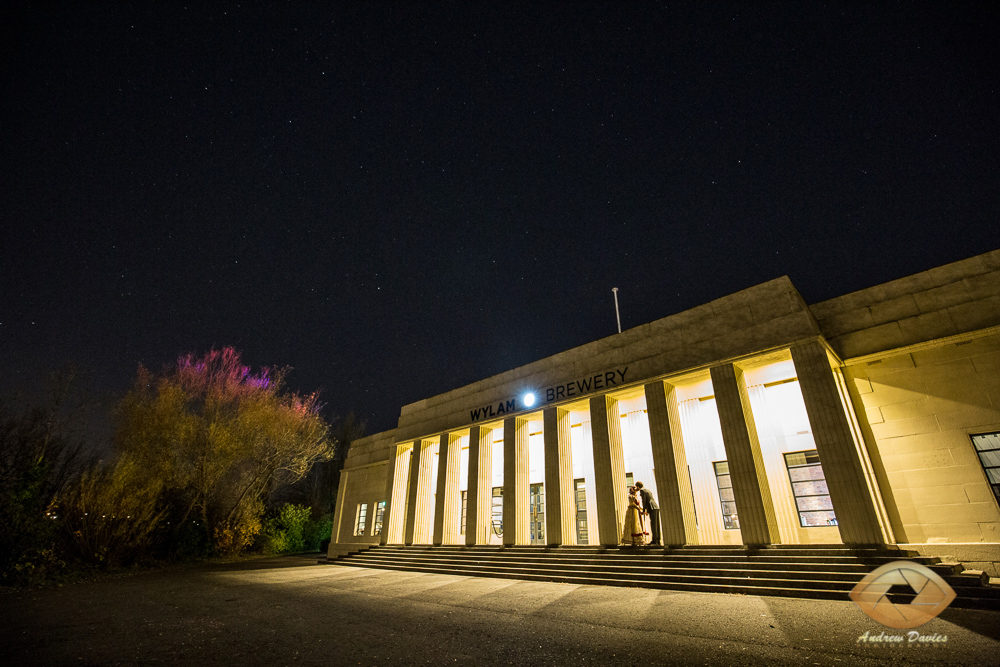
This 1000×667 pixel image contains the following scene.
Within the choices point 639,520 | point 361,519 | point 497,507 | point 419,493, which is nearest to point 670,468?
point 639,520

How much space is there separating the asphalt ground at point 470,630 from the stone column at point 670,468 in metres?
3.19

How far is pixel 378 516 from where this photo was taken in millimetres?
22422

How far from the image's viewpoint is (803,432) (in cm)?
1257

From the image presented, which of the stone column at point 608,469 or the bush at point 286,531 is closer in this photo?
the stone column at point 608,469

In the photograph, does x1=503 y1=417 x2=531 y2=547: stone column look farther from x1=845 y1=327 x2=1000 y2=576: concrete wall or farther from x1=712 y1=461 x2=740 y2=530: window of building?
x1=845 y1=327 x2=1000 y2=576: concrete wall

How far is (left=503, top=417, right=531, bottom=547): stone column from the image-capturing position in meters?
15.6

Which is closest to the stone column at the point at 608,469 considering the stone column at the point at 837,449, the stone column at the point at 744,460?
the stone column at the point at 744,460

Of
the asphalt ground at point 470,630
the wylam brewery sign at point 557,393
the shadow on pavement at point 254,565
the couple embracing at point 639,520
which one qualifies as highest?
the wylam brewery sign at point 557,393

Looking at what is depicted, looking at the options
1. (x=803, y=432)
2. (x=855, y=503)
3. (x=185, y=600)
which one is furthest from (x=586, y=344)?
(x=185, y=600)

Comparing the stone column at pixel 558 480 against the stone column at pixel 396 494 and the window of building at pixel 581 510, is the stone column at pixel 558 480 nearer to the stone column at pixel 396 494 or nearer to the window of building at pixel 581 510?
the window of building at pixel 581 510

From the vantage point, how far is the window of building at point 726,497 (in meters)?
13.1

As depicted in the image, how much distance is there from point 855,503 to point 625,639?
766 cm
